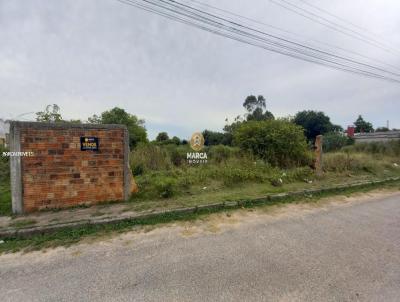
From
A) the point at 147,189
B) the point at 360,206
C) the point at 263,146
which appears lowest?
the point at 360,206

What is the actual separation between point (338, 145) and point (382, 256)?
23.2 m

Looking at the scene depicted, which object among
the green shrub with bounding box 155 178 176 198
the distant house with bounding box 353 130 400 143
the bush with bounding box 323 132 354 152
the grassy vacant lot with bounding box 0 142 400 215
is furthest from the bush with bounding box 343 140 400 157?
the green shrub with bounding box 155 178 176 198

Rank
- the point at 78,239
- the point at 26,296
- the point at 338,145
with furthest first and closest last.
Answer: the point at 338,145
the point at 78,239
the point at 26,296

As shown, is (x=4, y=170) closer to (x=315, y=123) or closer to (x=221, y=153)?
(x=221, y=153)

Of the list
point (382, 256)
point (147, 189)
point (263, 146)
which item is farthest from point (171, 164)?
point (382, 256)

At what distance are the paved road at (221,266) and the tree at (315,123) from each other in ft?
126

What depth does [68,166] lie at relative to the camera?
4098 mm

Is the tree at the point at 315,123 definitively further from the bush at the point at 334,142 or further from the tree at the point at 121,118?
the tree at the point at 121,118

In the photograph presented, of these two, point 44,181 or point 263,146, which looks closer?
point 44,181

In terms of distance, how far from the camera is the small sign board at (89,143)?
421cm

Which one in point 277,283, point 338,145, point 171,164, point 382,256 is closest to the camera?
point 277,283

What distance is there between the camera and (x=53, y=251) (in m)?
2.71

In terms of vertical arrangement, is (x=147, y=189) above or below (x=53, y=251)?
above

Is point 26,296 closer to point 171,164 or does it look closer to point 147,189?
point 147,189
